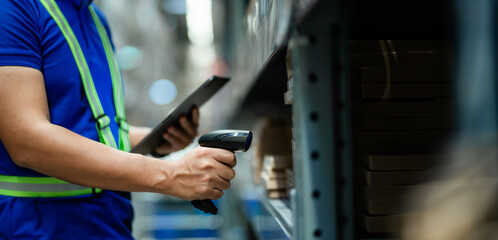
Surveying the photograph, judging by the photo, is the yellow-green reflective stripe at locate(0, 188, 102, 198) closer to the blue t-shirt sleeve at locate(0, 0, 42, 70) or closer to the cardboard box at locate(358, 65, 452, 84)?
the blue t-shirt sleeve at locate(0, 0, 42, 70)

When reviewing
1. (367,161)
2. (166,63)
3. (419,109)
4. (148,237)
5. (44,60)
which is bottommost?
(148,237)

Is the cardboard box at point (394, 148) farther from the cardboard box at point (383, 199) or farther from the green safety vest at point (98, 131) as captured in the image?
the green safety vest at point (98, 131)

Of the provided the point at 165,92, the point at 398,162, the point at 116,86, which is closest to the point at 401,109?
the point at 398,162

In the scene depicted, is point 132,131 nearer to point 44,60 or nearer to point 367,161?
point 44,60

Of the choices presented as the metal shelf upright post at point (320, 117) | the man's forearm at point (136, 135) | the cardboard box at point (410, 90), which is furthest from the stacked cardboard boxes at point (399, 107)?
the man's forearm at point (136, 135)

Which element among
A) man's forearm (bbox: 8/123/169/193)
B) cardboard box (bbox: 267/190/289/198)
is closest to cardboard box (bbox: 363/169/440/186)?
man's forearm (bbox: 8/123/169/193)

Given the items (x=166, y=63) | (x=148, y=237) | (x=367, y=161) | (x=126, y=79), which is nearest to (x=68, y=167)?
(x=367, y=161)

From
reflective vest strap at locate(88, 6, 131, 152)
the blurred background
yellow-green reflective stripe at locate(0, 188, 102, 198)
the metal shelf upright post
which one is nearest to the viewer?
the blurred background

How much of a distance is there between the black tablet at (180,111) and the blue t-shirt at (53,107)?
20 cm

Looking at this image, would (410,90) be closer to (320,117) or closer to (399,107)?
(399,107)

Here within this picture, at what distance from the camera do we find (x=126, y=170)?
0.96 metres

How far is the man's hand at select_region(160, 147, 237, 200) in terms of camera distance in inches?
38.9

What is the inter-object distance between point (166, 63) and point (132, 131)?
9.81 m

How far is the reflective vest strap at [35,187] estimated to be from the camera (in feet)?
3.44
